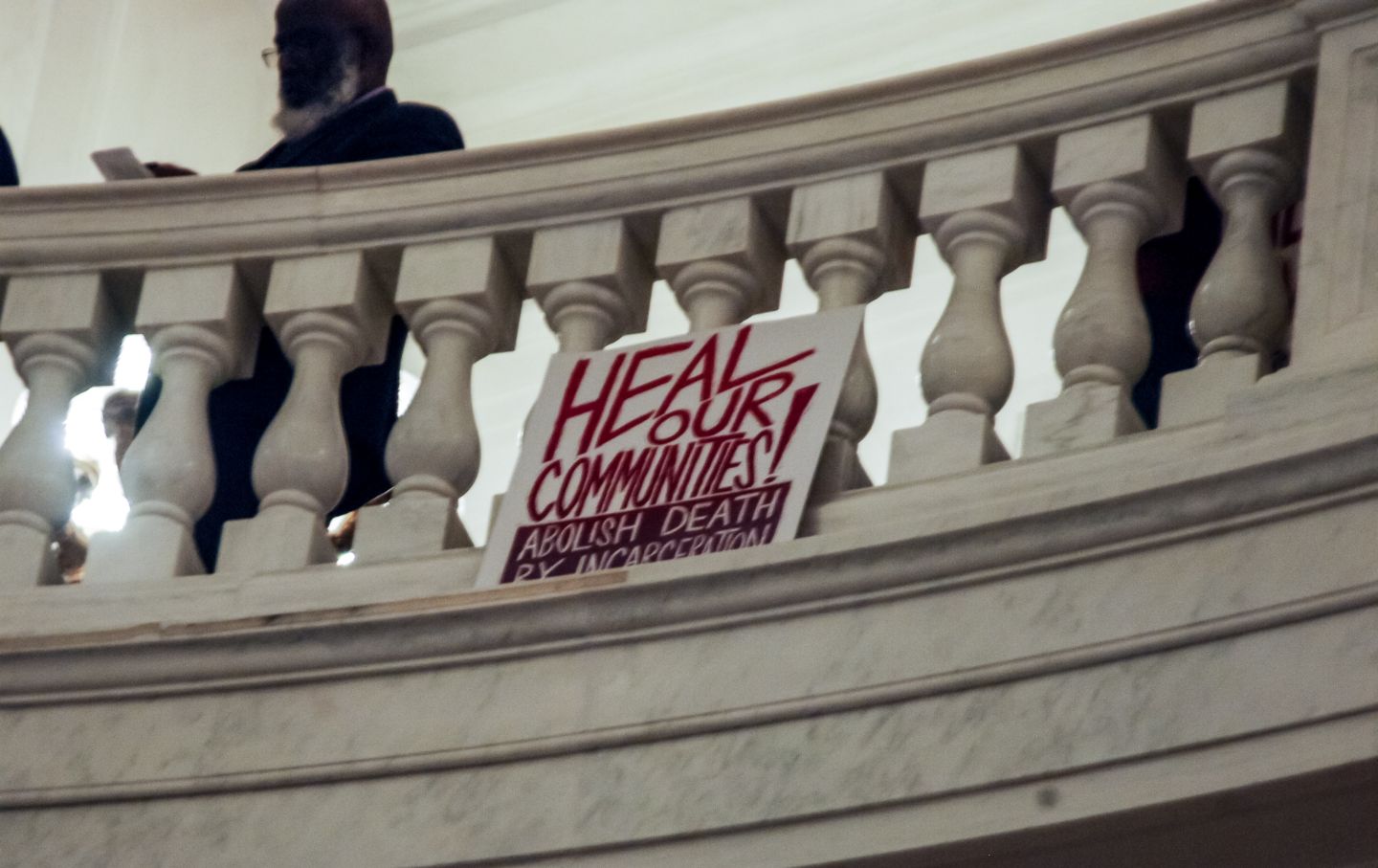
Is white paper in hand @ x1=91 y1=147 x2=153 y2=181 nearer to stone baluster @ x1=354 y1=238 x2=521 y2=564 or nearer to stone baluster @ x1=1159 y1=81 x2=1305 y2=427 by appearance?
stone baluster @ x1=354 y1=238 x2=521 y2=564

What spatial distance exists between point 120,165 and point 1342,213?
2.18 meters

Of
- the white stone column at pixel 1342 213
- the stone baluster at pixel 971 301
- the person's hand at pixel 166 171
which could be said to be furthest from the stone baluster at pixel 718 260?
the person's hand at pixel 166 171

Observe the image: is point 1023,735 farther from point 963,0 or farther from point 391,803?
point 963,0

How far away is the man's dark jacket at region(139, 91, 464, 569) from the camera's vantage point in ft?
14.7

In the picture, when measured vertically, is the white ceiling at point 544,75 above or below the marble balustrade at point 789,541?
above

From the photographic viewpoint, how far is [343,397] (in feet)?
14.8

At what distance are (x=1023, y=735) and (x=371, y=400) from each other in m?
1.57

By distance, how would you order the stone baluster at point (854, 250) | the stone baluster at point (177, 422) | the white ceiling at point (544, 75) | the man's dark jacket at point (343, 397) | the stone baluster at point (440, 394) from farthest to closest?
1. the white ceiling at point (544, 75)
2. the man's dark jacket at point (343, 397)
3. the stone baluster at point (177, 422)
4. the stone baluster at point (440, 394)
5. the stone baluster at point (854, 250)

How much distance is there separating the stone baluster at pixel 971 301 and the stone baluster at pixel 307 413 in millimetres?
944

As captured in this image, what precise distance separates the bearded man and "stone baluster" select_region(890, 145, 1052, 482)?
3.62 feet

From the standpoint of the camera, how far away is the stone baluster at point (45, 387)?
4.23 meters

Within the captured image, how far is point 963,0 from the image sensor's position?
33.3ft


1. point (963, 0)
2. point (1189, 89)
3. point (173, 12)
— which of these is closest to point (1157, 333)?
point (1189, 89)

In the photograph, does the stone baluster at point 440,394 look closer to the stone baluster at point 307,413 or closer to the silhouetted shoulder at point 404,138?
the stone baluster at point 307,413
